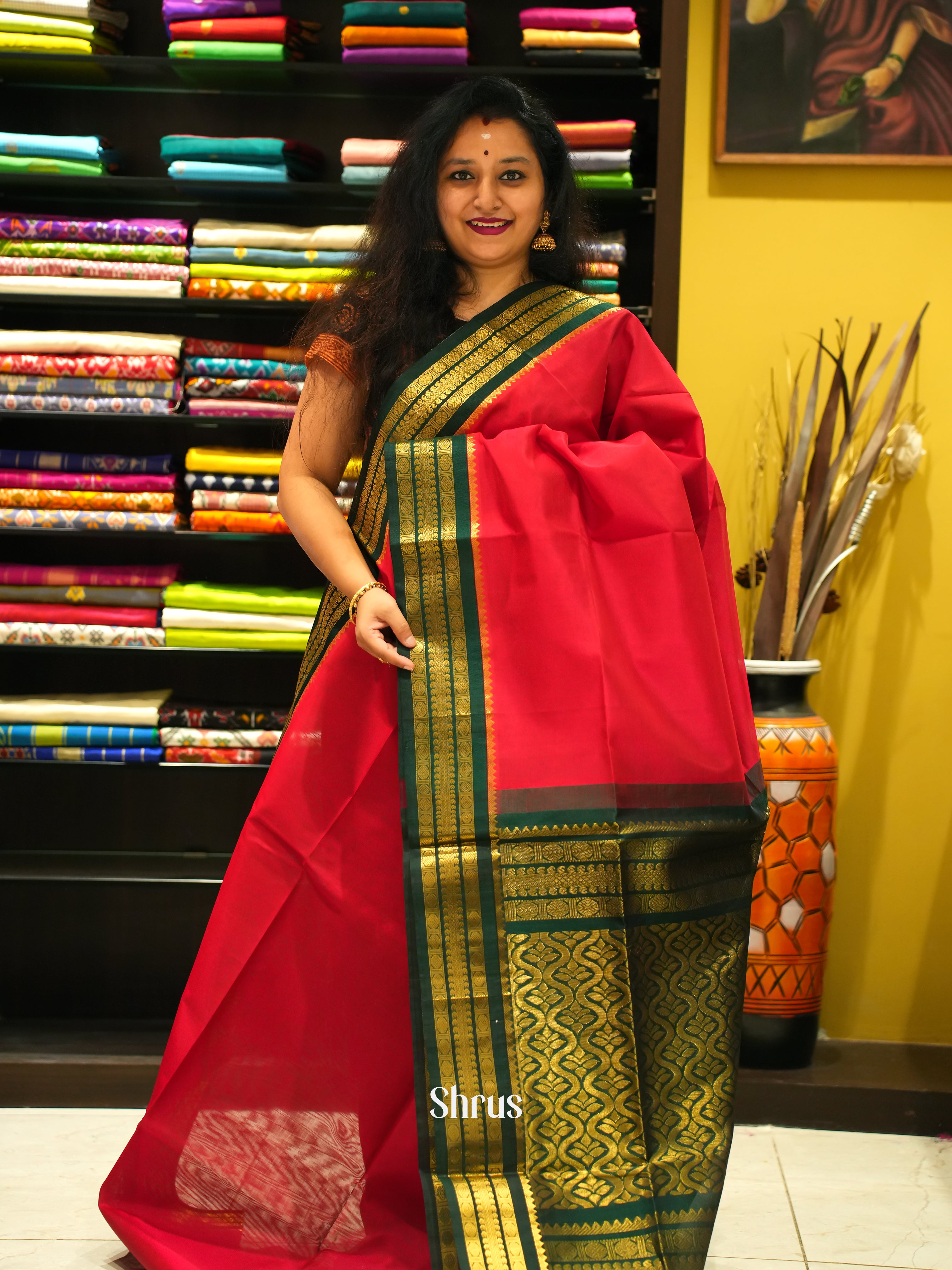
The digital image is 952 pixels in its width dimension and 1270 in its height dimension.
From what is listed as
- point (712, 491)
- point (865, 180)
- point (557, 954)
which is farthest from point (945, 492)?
point (557, 954)

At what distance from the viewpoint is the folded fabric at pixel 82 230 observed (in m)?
2.34

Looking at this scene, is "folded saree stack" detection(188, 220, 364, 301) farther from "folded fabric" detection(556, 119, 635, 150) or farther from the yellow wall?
the yellow wall

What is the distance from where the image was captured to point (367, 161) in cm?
229

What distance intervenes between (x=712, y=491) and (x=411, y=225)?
58 cm

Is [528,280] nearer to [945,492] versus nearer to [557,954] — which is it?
[557,954]

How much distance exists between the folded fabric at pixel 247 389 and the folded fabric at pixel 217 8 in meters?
0.74

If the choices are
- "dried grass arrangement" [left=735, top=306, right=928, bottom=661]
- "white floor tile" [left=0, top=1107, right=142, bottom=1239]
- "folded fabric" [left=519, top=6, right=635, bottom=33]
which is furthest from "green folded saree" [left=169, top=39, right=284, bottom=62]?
"white floor tile" [left=0, top=1107, right=142, bottom=1239]

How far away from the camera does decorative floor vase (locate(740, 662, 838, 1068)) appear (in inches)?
88.2

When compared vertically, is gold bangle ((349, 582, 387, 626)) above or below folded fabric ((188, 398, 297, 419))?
below

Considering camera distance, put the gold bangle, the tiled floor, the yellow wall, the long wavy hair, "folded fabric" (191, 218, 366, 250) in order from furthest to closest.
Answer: the yellow wall → "folded fabric" (191, 218, 366, 250) → the tiled floor → the long wavy hair → the gold bangle

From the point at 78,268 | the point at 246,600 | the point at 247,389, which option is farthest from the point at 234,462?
the point at 78,268

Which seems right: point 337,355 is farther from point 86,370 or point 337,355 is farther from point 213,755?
point 213,755

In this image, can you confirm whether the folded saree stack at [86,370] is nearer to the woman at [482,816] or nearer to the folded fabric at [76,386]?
the folded fabric at [76,386]

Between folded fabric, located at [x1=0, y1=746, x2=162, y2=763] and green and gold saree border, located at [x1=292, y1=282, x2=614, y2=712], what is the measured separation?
0.86m
